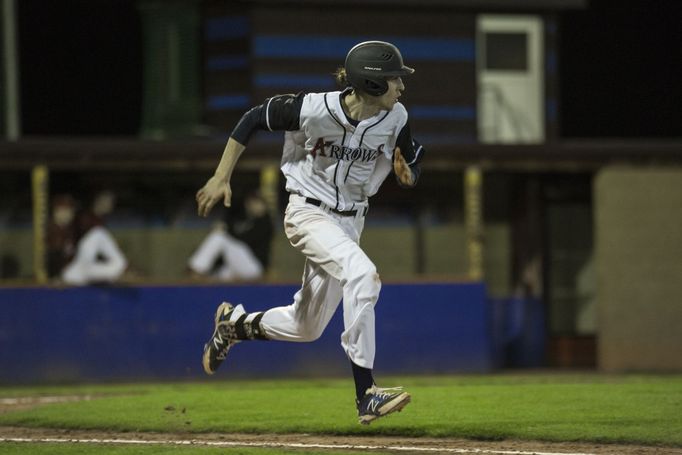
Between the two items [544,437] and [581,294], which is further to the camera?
[581,294]

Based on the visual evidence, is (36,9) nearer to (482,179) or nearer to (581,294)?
(482,179)

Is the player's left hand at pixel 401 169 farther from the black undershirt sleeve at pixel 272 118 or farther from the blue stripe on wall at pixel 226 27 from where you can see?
the blue stripe on wall at pixel 226 27

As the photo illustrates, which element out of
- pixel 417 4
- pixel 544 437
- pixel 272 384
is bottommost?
pixel 272 384

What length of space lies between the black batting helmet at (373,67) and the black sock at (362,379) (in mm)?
1639

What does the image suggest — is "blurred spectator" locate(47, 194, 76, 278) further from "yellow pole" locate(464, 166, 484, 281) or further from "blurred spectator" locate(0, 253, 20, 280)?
"yellow pole" locate(464, 166, 484, 281)

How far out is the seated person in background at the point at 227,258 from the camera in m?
16.1

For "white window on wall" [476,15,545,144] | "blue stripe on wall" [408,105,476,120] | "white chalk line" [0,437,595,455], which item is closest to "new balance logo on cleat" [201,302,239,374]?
"white chalk line" [0,437,595,455]

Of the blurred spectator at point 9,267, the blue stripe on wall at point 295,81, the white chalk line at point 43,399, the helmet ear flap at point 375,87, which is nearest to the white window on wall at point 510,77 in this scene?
the blue stripe on wall at point 295,81

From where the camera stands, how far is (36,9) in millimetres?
19766

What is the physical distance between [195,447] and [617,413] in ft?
9.66

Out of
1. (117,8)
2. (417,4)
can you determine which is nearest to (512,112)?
(417,4)

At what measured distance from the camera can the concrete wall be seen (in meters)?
17.3

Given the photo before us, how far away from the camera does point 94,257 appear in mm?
15562

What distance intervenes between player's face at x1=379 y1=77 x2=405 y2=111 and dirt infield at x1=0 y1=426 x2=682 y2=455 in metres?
1.99
